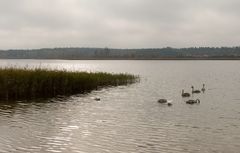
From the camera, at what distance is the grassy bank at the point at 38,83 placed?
31984mm

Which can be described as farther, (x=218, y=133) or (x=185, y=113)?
(x=185, y=113)

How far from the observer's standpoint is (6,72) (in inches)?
1268

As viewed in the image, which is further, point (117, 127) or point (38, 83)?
point (38, 83)

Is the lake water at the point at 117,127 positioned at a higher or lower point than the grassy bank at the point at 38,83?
lower

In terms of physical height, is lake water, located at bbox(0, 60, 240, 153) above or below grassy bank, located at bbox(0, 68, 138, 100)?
below

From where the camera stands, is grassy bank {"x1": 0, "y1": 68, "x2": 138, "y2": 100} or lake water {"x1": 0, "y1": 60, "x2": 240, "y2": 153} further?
grassy bank {"x1": 0, "y1": 68, "x2": 138, "y2": 100}

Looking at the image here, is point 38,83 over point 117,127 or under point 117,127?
over

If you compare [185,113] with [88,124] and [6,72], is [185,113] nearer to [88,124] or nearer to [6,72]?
[88,124]

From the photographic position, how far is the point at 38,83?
34.3 meters

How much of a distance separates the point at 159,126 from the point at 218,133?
10.1ft

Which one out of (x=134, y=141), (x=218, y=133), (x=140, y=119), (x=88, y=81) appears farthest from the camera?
(x=88, y=81)

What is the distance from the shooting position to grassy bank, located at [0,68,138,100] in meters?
32.0

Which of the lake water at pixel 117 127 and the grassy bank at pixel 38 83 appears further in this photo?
the grassy bank at pixel 38 83

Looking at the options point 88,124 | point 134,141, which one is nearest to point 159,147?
point 134,141
